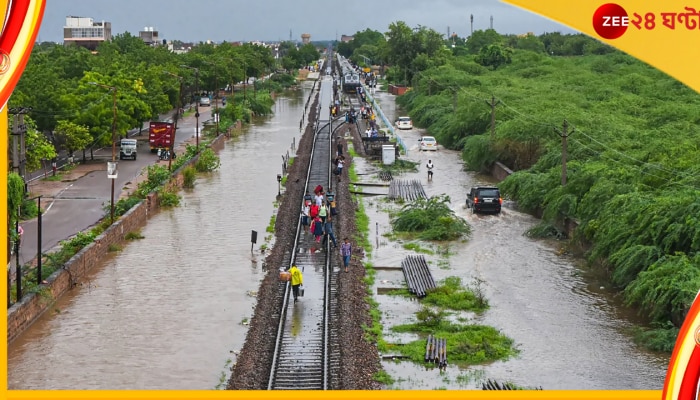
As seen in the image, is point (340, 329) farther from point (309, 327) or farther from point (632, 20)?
point (632, 20)

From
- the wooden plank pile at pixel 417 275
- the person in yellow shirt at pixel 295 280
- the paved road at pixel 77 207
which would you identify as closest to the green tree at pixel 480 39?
the paved road at pixel 77 207

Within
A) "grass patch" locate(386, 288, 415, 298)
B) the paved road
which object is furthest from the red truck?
"grass patch" locate(386, 288, 415, 298)

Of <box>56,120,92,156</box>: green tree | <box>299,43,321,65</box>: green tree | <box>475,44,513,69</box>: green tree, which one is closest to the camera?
<box>56,120,92,156</box>: green tree

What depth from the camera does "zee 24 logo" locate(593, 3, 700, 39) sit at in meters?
7.20

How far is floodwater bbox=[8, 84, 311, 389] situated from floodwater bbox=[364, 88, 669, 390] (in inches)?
108

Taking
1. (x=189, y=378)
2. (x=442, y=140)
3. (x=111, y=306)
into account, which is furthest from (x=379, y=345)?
(x=442, y=140)

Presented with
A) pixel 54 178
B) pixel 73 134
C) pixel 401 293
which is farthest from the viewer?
pixel 73 134

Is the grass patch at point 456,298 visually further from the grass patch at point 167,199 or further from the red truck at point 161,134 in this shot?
the red truck at point 161,134

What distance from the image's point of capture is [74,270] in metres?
19.6

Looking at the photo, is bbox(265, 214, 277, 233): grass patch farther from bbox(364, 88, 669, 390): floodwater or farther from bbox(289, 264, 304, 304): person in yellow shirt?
bbox(289, 264, 304, 304): person in yellow shirt

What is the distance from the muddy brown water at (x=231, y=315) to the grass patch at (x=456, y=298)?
1.01ft

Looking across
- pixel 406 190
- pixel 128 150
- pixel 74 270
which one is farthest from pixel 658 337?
pixel 128 150

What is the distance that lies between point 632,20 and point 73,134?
3173 cm

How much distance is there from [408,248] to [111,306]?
812 centimetres
